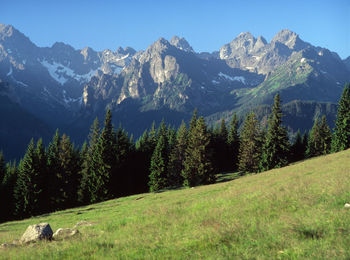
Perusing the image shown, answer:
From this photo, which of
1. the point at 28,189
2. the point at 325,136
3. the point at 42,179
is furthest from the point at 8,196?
the point at 325,136

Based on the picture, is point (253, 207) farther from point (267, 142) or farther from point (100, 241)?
point (267, 142)

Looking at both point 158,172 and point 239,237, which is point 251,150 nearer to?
point 158,172

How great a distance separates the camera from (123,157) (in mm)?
64062

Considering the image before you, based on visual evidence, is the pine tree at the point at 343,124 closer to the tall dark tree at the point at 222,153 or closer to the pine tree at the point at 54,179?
the tall dark tree at the point at 222,153

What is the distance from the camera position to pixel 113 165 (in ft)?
188

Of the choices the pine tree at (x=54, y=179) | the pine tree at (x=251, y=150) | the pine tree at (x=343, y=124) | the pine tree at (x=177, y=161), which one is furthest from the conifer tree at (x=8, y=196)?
the pine tree at (x=343, y=124)

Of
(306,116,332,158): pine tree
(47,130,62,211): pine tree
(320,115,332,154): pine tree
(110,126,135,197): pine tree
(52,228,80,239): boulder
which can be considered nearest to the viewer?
(52,228,80,239): boulder

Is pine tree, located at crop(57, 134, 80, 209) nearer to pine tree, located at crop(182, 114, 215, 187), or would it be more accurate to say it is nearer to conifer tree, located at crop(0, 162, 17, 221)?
conifer tree, located at crop(0, 162, 17, 221)

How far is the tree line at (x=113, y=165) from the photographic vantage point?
167 ft

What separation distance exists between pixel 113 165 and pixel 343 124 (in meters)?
55.8

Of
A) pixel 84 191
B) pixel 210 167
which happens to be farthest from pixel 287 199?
pixel 84 191

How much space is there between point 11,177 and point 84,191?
54.4ft

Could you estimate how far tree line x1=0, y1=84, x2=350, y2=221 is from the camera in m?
50.9

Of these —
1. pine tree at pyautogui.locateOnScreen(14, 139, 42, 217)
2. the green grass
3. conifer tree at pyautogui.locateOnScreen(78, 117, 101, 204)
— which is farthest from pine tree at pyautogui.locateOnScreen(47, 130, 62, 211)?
the green grass
